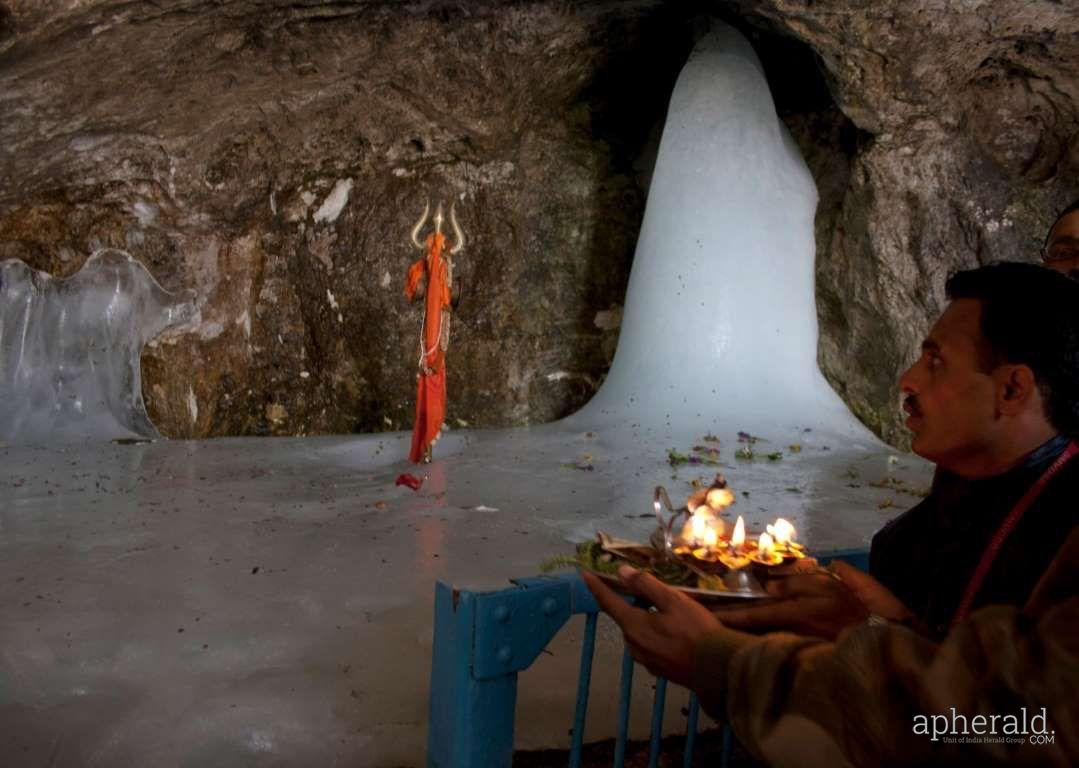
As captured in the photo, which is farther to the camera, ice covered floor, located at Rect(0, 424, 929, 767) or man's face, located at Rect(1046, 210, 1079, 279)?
man's face, located at Rect(1046, 210, 1079, 279)

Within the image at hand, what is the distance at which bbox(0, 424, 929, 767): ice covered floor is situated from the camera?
1.98 metres

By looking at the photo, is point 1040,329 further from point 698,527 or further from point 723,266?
point 723,266

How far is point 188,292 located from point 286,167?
125 cm

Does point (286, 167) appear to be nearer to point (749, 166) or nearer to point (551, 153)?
point (551, 153)

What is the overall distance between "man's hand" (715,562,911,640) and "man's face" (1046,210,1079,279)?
1.47 metres

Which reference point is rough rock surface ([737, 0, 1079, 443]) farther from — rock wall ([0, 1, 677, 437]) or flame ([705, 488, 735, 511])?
flame ([705, 488, 735, 511])

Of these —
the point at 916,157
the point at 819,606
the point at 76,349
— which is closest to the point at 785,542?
the point at 819,606

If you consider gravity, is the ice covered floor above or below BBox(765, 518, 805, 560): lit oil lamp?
below

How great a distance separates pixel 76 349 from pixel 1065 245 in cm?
628

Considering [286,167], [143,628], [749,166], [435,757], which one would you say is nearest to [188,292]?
[286,167]

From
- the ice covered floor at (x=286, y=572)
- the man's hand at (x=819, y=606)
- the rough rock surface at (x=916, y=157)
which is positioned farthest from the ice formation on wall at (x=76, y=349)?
the man's hand at (x=819, y=606)

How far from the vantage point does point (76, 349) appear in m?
6.54

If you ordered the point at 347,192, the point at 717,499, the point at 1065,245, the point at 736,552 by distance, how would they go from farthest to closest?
the point at 347,192 < the point at 1065,245 < the point at 717,499 < the point at 736,552

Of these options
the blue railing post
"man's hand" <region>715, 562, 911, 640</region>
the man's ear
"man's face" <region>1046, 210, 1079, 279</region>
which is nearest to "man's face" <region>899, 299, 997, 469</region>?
the man's ear
